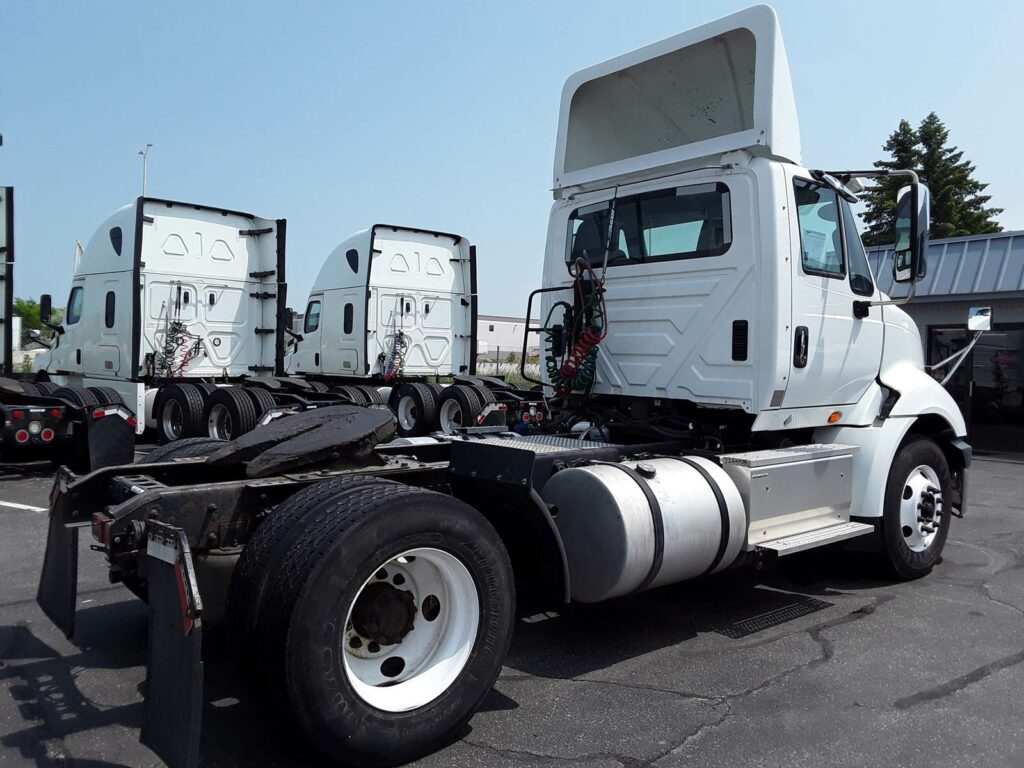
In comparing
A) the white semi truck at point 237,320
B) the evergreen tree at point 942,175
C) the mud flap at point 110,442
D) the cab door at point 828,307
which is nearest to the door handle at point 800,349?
the cab door at point 828,307

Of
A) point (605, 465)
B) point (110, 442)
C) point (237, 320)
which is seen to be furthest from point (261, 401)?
point (605, 465)

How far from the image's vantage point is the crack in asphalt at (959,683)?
3965 millimetres

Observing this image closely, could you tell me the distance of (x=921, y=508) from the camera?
6.06 m

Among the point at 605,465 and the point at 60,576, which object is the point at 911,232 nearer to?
the point at 605,465

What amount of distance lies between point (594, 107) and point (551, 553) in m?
3.43

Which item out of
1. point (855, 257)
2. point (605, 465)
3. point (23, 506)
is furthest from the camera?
point (23, 506)

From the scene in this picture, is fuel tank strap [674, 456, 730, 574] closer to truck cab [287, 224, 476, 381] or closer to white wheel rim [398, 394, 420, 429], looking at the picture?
white wheel rim [398, 394, 420, 429]

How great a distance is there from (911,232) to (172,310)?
32.8 feet

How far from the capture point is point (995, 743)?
354 centimetres

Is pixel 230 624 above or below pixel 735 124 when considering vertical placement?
below

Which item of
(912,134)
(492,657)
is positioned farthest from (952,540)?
(912,134)

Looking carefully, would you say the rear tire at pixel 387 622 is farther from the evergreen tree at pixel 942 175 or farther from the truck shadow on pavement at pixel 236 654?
the evergreen tree at pixel 942 175

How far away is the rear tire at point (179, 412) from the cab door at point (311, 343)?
3.67 meters

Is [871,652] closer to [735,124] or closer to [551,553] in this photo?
[551,553]
